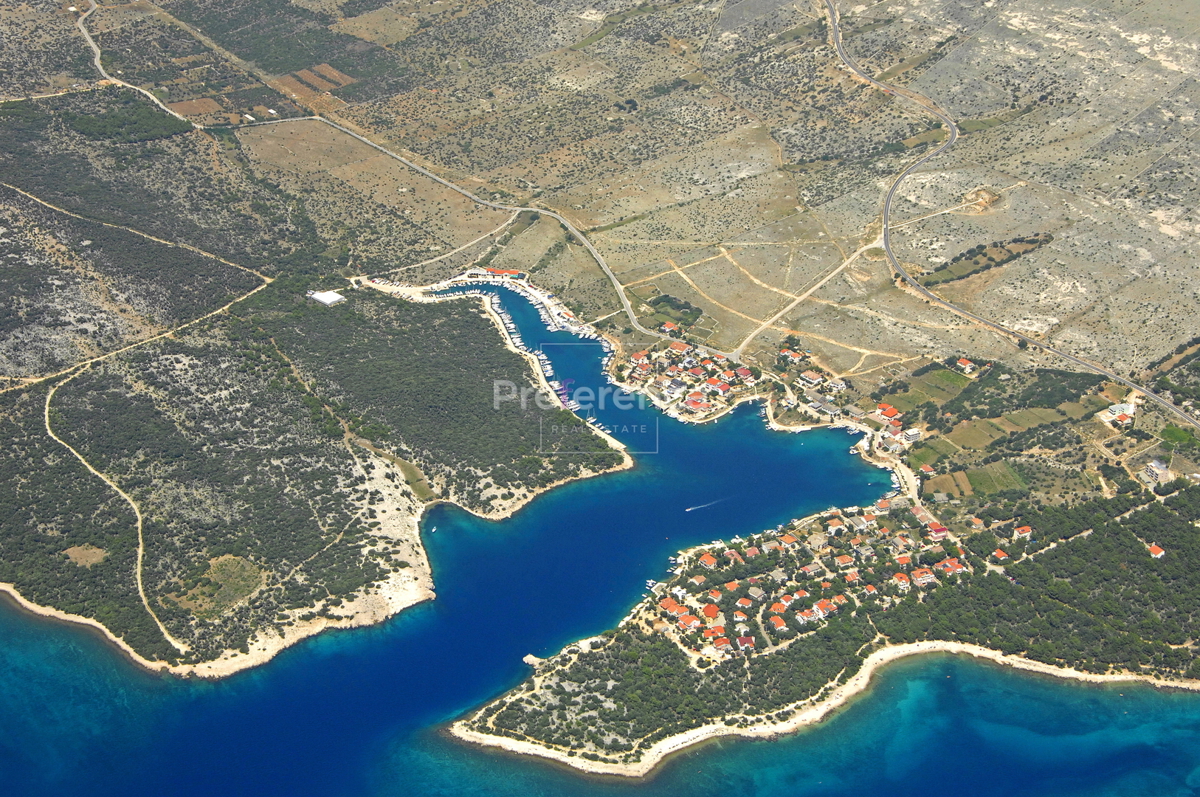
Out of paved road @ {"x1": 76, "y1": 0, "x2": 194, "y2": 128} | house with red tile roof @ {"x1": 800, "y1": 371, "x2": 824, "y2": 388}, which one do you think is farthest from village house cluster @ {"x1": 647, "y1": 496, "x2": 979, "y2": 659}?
paved road @ {"x1": 76, "y1": 0, "x2": 194, "y2": 128}

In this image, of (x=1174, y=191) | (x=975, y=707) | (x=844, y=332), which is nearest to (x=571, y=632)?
(x=975, y=707)

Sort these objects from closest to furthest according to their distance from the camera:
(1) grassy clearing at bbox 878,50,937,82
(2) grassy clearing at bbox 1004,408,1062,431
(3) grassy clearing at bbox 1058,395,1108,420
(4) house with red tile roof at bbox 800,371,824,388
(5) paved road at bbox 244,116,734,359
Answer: (2) grassy clearing at bbox 1004,408,1062,431, (3) grassy clearing at bbox 1058,395,1108,420, (4) house with red tile roof at bbox 800,371,824,388, (5) paved road at bbox 244,116,734,359, (1) grassy clearing at bbox 878,50,937,82

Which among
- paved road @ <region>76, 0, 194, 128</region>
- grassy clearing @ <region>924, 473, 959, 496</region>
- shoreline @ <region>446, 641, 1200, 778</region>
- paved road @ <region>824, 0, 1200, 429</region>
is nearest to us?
shoreline @ <region>446, 641, 1200, 778</region>

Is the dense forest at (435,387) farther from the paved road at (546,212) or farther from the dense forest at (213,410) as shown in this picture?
the paved road at (546,212)

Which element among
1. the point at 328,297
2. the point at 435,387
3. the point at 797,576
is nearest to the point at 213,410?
the point at 435,387

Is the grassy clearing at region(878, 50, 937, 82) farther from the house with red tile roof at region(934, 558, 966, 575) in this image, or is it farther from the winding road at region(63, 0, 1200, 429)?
the house with red tile roof at region(934, 558, 966, 575)

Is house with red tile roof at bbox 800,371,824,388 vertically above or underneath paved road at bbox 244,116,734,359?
underneath


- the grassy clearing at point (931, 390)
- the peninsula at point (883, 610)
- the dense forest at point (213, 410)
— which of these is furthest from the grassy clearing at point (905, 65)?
the dense forest at point (213, 410)
